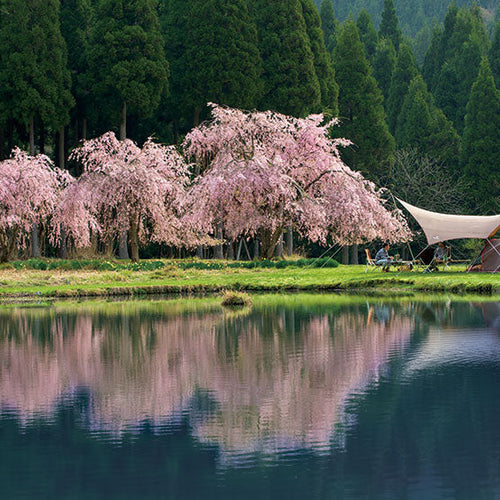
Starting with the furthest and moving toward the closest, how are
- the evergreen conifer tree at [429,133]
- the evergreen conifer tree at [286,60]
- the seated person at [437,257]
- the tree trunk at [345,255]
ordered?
the evergreen conifer tree at [429,133] < the tree trunk at [345,255] < the evergreen conifer tree at [286,60] < the seated person at [437,257]

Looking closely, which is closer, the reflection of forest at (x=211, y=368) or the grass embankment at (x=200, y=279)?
the reflection of forest at (x=211, y=368)

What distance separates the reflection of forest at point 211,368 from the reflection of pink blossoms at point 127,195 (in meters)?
17.8

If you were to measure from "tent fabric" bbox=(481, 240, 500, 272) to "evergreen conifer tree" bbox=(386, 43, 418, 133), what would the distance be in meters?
32.4

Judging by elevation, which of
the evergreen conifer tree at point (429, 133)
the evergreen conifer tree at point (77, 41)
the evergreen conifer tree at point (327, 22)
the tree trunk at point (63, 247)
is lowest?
the tree trunk at point (63, 247)

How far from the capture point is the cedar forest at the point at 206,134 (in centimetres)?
4006

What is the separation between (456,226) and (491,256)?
1.73 m

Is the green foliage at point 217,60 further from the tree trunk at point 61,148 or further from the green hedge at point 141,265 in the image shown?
the green hedge at point 141,265

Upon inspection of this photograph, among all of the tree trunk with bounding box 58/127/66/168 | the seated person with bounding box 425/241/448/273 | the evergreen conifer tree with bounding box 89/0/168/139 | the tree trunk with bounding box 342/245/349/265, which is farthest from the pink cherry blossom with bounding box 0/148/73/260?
the tree trunk with bounding box 342/245/349/265

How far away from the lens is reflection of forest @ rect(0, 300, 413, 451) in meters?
11.1

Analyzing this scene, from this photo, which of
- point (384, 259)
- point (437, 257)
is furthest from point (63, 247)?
point (437, 257)

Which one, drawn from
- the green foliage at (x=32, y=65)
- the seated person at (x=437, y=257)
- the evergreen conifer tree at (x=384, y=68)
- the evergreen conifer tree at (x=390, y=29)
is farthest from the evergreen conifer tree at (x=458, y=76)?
the green foliage at (x=32, y=65)

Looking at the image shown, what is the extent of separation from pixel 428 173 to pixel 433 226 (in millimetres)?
20533

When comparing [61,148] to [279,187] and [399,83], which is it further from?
[399,83]

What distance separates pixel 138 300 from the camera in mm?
28578
